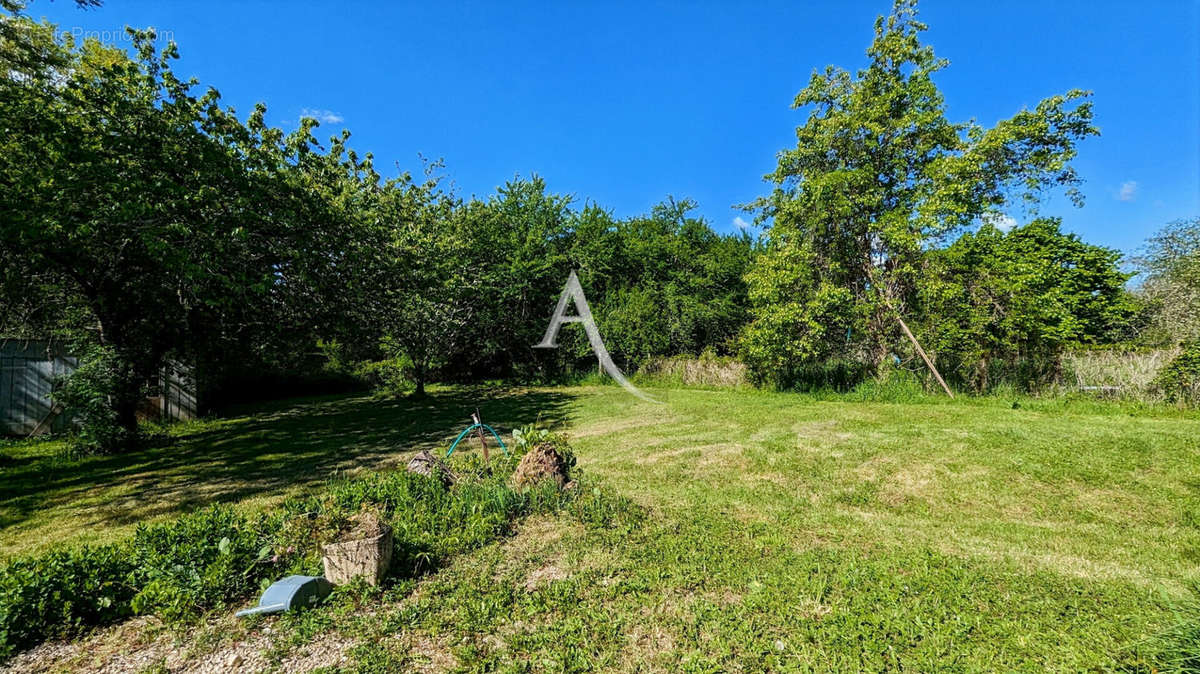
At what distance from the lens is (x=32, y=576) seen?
7.38ft

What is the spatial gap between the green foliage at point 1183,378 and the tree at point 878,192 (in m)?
3.86

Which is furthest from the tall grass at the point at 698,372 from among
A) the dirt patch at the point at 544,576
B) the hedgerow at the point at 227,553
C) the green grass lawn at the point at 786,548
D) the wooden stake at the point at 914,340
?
the dirt patch at the point at 544,576

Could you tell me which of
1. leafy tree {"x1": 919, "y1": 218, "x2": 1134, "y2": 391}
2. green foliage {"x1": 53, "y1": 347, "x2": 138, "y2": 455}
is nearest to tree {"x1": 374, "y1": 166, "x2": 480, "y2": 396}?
green foliage {"x1": 53, "y1": 347, "x2": 138, "y2": 455}

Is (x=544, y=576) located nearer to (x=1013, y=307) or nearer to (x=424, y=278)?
(x=424, y=278)

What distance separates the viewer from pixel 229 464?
5797 millimetres

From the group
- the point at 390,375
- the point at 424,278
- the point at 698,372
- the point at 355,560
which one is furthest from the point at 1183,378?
the point at 390,375

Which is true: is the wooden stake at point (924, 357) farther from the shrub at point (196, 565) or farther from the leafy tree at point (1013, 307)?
the shrub at point (196, 565)

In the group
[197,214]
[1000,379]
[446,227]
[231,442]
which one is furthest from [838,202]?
[231,442]

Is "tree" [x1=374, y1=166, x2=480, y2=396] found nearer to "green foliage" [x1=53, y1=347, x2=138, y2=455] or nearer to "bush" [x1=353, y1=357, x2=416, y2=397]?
"bush" [x1=353, y1=357, x2=416, y2=397]

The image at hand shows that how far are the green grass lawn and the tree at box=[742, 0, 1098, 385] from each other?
4.04m

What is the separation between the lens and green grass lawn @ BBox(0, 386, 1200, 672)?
216 cm

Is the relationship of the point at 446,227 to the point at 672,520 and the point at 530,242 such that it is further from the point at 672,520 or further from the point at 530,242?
the point at 672,520

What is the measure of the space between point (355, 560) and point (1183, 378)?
458 inches

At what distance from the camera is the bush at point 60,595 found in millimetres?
2133
